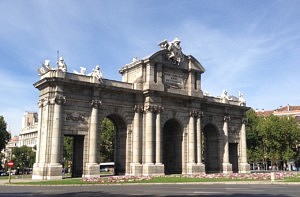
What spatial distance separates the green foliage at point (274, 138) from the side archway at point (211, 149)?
99.7ft

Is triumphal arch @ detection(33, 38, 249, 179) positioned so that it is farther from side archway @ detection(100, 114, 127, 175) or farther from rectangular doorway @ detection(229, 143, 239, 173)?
rectangular doorway @ detection(229, 143, 239, 173)

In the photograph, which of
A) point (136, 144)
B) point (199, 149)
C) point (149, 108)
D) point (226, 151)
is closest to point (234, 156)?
point (226, 151)

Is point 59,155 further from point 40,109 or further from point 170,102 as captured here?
point 170,102

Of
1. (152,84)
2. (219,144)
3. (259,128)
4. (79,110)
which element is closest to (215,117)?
(219,144)

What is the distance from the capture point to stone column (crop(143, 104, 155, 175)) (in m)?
44.6

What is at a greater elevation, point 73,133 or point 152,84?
point 152,84

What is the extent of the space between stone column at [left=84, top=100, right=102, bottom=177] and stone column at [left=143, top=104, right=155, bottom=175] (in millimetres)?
6481

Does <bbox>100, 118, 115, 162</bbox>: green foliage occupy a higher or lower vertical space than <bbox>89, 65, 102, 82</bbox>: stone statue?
lower

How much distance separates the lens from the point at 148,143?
45625 millimetres

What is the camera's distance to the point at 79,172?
43.2m

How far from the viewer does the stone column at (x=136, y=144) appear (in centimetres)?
4497

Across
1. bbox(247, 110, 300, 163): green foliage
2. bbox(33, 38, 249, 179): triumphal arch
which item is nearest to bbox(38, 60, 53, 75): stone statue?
bbox(33, 38, 249, 179): triumphal arch

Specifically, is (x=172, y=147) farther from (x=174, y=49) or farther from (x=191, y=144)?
(x=174, y=49)

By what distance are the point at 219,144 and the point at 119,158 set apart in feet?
57.7
